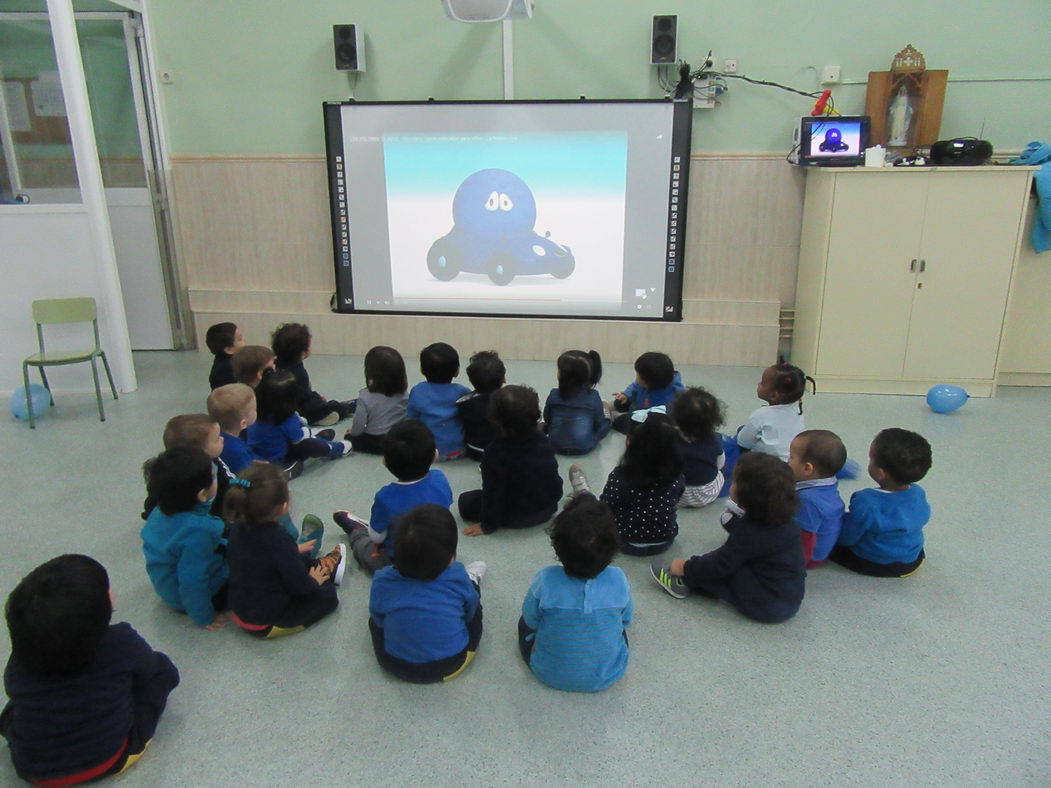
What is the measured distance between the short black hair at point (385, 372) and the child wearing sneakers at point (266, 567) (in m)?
1.32

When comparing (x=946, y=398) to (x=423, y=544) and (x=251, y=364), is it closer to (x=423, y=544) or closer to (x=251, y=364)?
(x=423, y=544)

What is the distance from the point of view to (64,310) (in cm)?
440

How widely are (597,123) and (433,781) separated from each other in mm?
4164

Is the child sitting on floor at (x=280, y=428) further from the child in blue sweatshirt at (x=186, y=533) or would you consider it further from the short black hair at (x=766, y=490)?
the short black hair at (x=766, y=490)

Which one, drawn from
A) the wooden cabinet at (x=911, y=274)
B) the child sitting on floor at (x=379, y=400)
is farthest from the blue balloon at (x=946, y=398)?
the child sitting on floor at (x=379, y=400)

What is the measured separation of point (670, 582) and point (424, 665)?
2.88 feet

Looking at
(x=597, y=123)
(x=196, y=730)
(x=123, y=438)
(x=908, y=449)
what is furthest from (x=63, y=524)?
(x=597, y=123)

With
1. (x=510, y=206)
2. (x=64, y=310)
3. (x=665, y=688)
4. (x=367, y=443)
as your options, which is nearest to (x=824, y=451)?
(x=665, y=688)

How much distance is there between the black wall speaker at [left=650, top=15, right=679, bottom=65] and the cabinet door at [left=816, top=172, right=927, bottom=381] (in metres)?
1.33

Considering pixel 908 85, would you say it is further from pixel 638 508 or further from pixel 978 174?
pixel 638 508

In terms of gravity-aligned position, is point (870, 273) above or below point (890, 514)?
above

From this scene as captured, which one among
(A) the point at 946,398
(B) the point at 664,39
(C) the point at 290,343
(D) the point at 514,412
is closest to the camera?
(D) the point at 514,412

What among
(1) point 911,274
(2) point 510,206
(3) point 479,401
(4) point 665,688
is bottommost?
(4) point 665,688

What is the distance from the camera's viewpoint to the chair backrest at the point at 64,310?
4.37 metres
